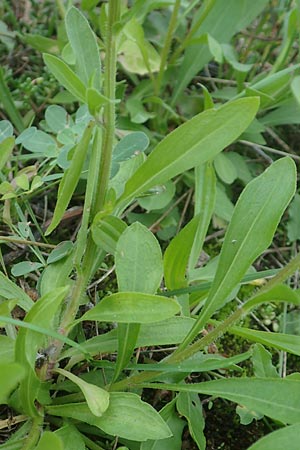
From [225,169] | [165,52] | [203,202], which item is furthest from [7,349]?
[165,52]

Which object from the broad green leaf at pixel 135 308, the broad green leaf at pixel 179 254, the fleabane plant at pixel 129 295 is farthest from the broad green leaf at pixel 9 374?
the broad green leaf at pixel 179 254

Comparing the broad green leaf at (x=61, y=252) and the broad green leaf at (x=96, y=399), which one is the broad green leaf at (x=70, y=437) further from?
the broad green leaf at (x=61, y=252)

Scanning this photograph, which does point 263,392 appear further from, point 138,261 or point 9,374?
point 9,374

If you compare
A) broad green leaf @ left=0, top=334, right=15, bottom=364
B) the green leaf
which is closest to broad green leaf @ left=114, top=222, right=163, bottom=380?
broad green leaf @ left=0, top=334, right=15, bottom=364

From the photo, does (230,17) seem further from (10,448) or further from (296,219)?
(10,448)

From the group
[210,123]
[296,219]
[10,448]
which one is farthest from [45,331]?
[296,219]
